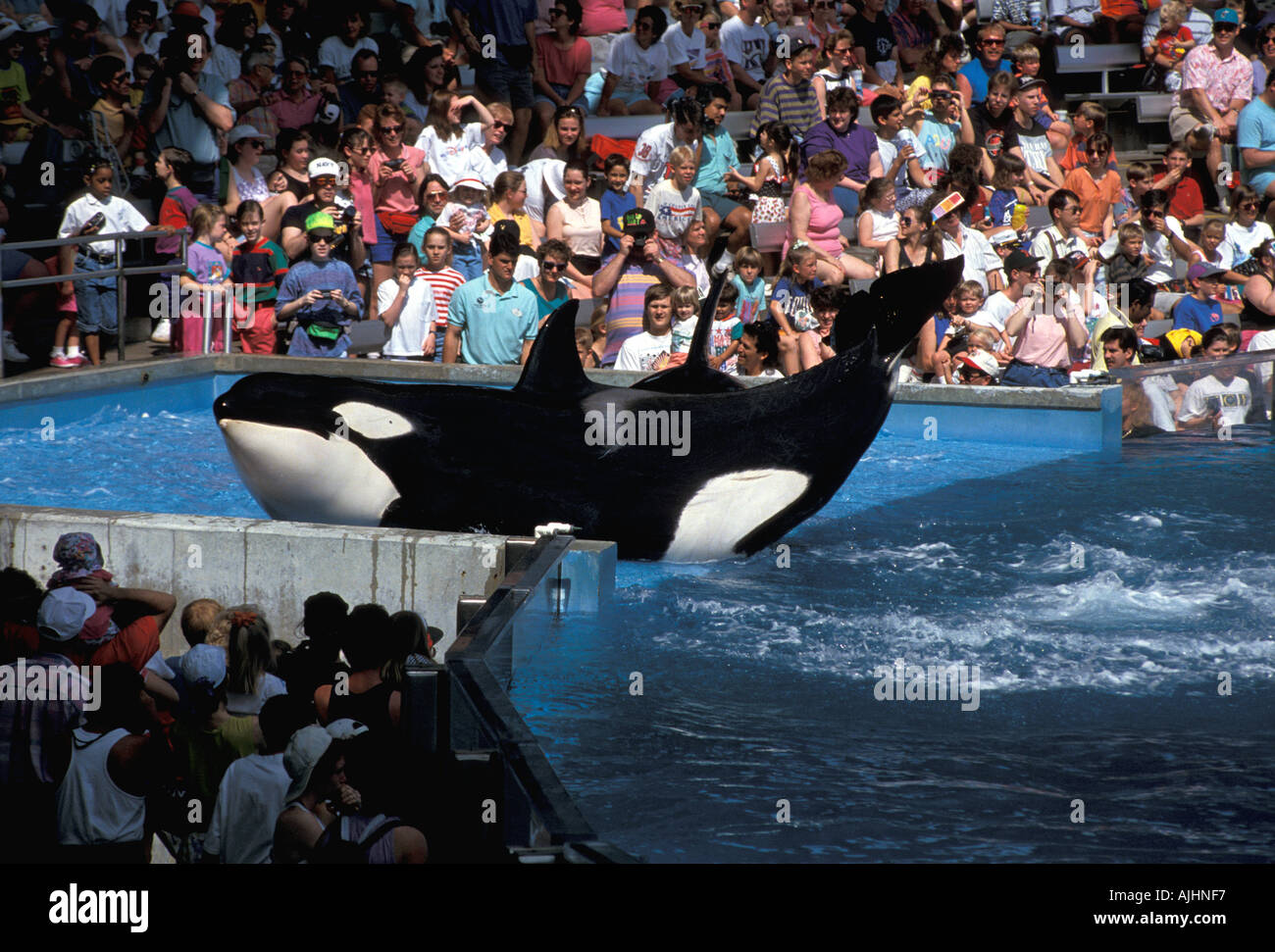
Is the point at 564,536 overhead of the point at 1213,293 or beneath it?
beneath

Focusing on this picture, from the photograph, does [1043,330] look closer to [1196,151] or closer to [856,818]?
[1196,151]

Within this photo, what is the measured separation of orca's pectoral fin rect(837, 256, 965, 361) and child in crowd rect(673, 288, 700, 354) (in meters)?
3.38

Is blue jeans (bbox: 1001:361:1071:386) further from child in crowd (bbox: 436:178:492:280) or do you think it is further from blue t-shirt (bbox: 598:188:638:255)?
child in crowd (bbox: 436:178:492:280)

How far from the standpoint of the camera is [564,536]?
6.80 meters

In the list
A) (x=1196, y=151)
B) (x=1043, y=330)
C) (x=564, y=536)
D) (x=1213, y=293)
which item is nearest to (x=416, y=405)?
(x=564, y=536)

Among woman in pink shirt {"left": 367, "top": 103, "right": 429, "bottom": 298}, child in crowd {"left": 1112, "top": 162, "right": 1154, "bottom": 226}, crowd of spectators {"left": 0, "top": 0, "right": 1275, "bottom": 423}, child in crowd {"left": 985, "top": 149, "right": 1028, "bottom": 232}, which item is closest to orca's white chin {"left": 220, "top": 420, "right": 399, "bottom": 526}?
crowd of spectators {"left": 0, "top": 0, "right": 1275, "bottom": 423}

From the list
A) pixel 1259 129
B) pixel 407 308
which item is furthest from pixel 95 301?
pixel 1259 129

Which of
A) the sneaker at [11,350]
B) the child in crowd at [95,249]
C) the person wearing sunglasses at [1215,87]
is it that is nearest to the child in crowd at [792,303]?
the child in crowd at [95,249]

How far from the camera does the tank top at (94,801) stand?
531 centimetres

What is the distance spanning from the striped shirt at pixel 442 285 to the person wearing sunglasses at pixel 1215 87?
7.37m

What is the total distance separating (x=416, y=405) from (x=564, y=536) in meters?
1.10

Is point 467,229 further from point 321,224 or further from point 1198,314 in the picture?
point 1198,314

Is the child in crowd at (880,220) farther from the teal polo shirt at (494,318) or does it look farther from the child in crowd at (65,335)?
the child in crowd at (65,335)

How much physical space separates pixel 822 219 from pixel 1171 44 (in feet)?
19.2
